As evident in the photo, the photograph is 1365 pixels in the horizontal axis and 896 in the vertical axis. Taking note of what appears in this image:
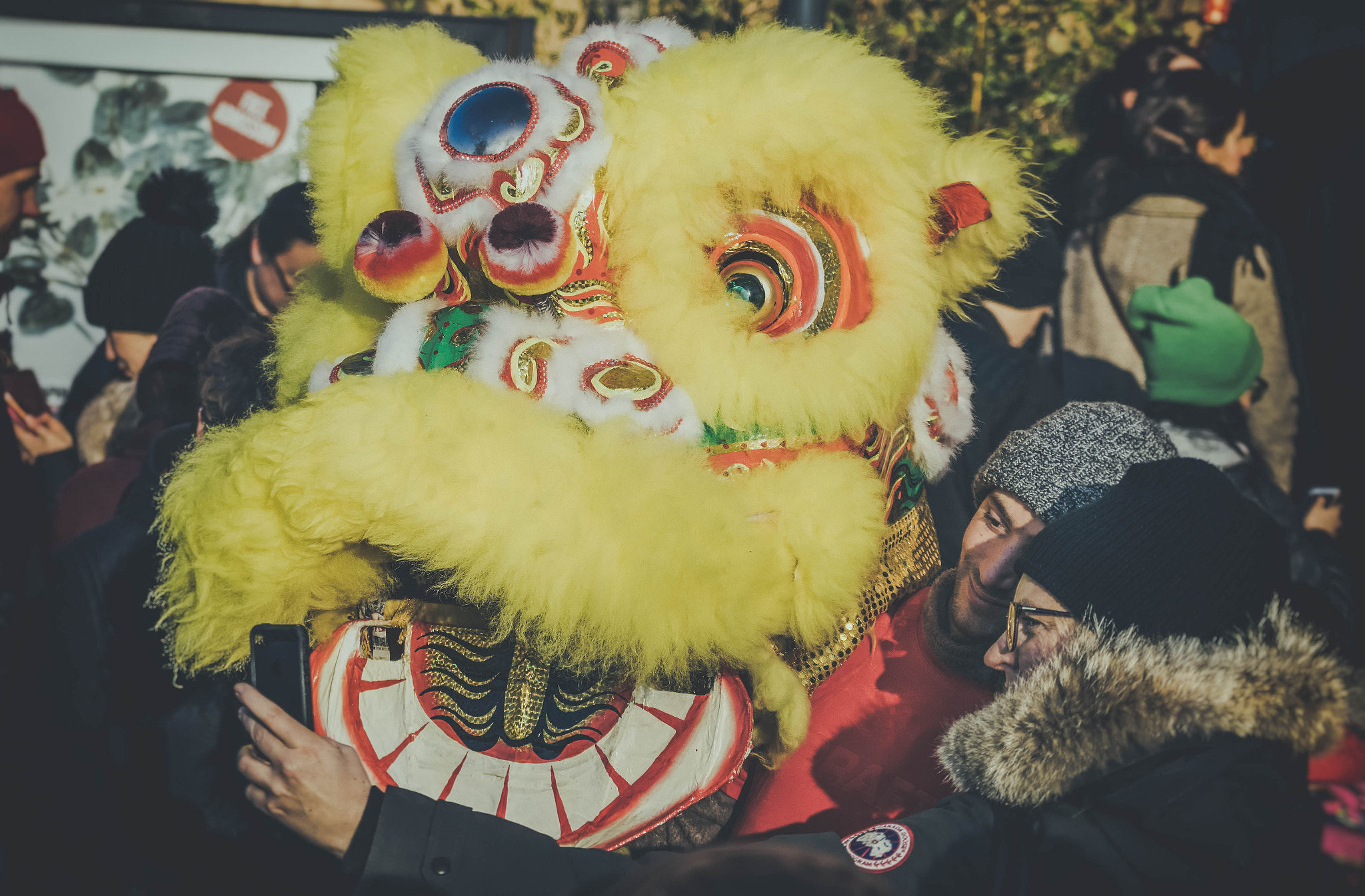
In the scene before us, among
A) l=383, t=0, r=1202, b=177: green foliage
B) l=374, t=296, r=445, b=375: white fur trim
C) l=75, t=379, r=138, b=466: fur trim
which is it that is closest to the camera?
l=374, t=296, r=445, b=375: white fur trim

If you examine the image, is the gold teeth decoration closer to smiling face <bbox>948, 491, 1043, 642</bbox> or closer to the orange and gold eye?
smiling face <bbox>948, 491, 1043, 642</bbox>

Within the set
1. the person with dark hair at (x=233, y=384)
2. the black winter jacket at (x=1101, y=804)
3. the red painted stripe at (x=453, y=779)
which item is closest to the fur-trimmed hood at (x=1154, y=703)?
the black winter jacket at (x=1101, y=804)

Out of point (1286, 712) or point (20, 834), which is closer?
point (1286, 712)

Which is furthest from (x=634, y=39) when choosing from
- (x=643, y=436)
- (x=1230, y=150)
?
(x=1230, y=150)

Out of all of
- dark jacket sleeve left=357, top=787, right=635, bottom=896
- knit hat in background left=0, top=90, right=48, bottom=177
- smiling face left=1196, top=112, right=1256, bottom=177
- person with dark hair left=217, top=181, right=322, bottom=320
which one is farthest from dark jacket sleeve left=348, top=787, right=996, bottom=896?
smiling face left=1196, top=112, right=1256, bottom=177

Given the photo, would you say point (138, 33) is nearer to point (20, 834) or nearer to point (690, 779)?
point (20, 834)

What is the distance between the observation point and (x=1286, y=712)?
107cm

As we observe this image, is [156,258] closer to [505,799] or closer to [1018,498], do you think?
[505,799]

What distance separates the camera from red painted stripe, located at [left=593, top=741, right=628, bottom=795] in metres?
1.39

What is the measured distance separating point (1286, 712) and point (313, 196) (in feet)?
5.35

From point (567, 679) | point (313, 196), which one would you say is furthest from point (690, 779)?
point (313, 196)

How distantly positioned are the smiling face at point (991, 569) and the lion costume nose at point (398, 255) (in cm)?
111

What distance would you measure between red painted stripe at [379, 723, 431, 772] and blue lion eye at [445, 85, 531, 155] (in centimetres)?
91

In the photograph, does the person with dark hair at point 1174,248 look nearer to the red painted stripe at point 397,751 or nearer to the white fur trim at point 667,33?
the white fur trim at point 667,33
